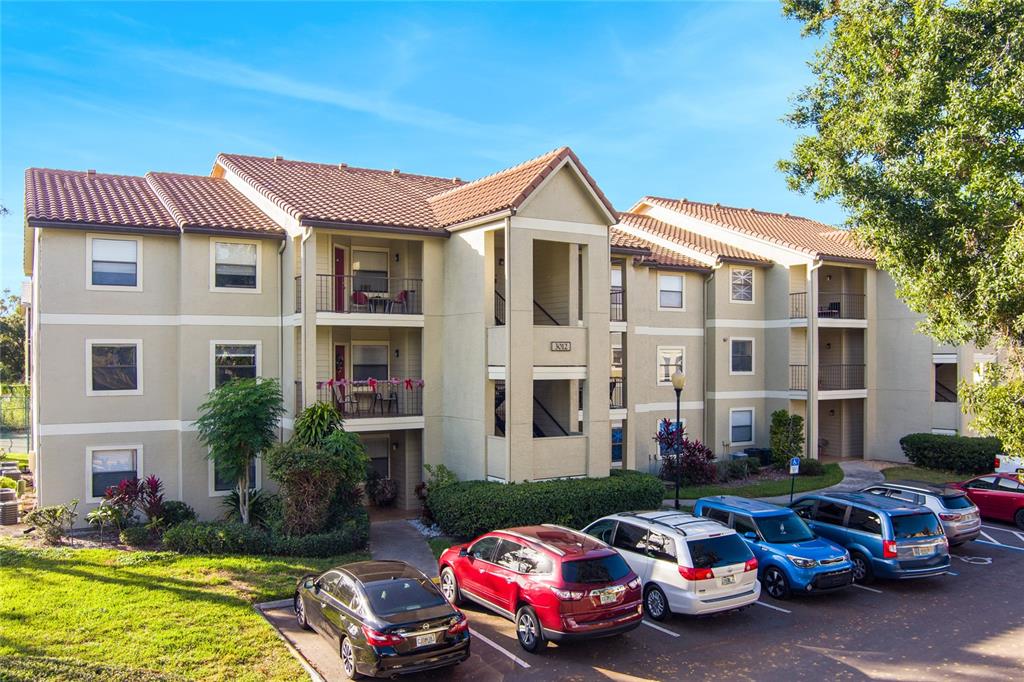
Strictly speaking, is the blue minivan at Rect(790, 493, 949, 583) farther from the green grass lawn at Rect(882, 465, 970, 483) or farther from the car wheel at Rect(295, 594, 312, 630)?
the green grass lawn at Rect(882, 465, 970, 483)

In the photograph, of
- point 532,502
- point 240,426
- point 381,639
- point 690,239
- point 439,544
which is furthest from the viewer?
point 690,239

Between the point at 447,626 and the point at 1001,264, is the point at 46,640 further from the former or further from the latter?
the point at 1001,264

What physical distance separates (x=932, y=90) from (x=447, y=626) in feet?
39.8

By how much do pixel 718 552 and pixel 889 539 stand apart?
14.4ft

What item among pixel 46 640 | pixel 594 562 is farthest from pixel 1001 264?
pixel 46 640

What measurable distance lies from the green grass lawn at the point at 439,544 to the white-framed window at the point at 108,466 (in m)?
8.05

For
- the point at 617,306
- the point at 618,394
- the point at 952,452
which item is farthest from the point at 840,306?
the point at 618,394

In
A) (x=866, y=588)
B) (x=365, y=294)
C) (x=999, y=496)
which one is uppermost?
(x=365, y=294)

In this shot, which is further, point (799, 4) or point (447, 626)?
point (799, 4)

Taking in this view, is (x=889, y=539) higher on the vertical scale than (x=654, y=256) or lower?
lower

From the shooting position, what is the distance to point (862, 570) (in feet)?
47.6

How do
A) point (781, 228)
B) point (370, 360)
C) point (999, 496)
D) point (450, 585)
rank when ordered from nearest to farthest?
point (450, 585)
point (999, 496)
point (370, 360)
point (781, 228)

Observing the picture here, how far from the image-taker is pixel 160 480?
62.4ft

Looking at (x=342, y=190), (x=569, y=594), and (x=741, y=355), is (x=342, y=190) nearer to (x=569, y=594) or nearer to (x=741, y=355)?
(x=569, y=594)
